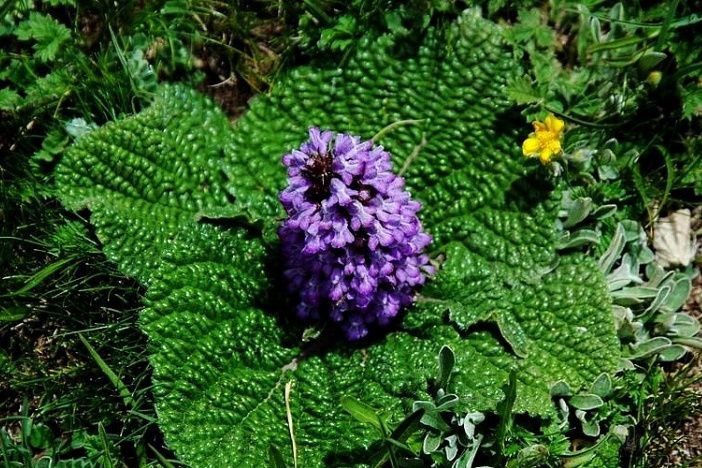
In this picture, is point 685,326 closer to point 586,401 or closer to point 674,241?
point 674,241

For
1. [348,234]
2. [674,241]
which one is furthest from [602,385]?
[348,234]

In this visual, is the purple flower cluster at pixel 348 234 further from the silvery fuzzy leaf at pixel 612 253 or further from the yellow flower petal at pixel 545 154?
the silvery fuzzy leaf at pixel 612 253

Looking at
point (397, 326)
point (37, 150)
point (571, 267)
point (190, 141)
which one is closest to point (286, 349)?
point (397, 326)

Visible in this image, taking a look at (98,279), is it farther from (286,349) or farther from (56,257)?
(286,349)

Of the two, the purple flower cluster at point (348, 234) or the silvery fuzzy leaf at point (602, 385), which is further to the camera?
the silvery fuzzy leaf at point (602, 385)

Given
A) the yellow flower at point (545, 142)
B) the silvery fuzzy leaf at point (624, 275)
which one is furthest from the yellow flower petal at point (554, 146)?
the silvery fuzzy leaf at point (624, 275)

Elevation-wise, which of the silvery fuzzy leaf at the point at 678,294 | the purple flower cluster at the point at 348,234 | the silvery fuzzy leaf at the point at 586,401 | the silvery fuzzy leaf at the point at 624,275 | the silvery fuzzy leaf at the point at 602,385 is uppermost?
the purple flower cluster at the point at 348,234
